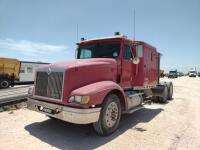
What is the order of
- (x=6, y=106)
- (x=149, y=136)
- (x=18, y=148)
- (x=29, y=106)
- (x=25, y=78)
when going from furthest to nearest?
1. (x=25, y=78)
2. (x=6, y=106)
3. (x=29, y=106)
4. (x=149, y=136)
5. (x=18, y=148)

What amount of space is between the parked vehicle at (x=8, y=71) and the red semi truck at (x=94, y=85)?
14.6m

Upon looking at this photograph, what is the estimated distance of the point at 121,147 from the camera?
15.9ft

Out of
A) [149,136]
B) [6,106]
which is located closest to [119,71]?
[149,136]

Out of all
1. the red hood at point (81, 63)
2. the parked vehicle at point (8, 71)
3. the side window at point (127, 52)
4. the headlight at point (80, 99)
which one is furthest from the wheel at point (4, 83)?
the headlight at point (80, 99)

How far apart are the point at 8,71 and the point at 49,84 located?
649 inches

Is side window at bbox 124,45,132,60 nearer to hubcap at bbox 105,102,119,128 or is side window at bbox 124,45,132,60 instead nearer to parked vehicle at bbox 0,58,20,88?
hubcap at bbox 105,102,119,128

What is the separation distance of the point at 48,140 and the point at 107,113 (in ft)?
5.77

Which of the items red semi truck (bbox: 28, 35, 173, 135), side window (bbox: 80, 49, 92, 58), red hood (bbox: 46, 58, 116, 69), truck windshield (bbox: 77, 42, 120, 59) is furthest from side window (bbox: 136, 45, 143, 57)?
side window (bbox: 80, 49, 92, 58)

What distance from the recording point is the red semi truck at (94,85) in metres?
5.00

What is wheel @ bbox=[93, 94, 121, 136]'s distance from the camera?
5438 millimetres

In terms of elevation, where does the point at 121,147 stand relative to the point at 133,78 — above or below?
below

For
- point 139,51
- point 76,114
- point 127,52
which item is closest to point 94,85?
point 76,114

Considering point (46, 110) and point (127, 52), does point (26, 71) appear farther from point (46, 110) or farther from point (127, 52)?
point (46, 110)

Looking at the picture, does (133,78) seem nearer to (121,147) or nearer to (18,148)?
(121,147)
